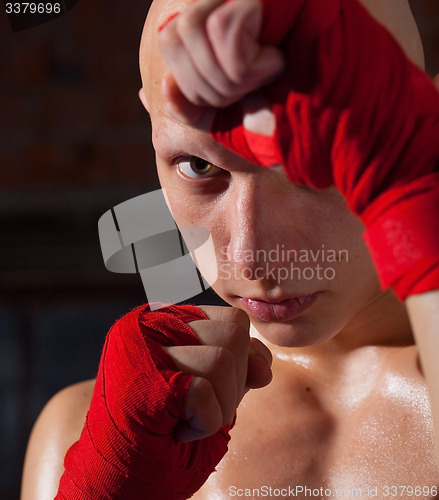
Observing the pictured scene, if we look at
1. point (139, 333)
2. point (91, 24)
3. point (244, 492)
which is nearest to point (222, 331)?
point (139, 333)

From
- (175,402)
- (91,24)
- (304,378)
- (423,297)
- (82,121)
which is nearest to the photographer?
(423,297)

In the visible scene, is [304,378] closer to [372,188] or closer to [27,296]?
[372,188]

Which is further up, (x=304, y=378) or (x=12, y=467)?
(x=304, y=378)

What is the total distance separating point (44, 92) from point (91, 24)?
6.8 inches

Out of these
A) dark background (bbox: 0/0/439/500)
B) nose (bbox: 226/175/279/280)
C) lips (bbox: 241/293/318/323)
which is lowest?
dark background (bbox: 0/0/439/500)

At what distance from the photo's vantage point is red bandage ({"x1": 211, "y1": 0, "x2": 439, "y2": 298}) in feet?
1.45

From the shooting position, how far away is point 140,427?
2.03ft

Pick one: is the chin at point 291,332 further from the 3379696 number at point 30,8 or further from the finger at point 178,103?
the 3379696 number at point 30,8

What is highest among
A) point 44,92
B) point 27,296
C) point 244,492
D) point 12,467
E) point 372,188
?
point 372,188

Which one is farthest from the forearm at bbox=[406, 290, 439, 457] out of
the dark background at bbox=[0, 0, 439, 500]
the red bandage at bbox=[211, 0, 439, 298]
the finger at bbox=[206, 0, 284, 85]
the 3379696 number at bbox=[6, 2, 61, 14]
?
the dark background at bbox=[0, 0, 439, 500]

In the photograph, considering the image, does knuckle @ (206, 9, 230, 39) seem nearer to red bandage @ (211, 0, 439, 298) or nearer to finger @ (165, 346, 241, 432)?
red bandage @ (211, 0, 439, 298)

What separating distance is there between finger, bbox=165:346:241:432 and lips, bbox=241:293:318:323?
8 cm

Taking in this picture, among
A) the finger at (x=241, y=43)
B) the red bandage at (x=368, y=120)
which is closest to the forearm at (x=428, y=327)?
the red bandage at (x=368, y=120)

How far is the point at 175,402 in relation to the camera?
0.61m
